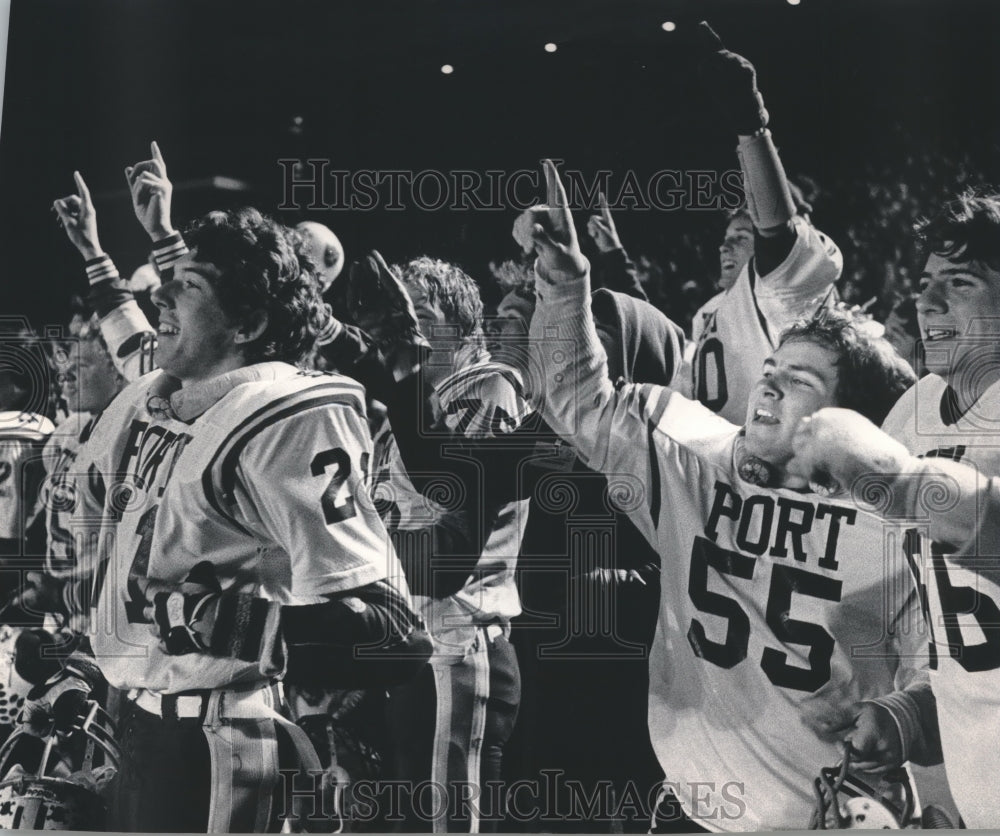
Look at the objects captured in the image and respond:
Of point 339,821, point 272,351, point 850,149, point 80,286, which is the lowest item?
point 339,821

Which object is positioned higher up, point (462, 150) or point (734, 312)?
point (462, 150)

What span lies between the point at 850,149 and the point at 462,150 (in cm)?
80

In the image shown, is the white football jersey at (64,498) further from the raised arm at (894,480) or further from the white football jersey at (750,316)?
the raised arm at (894,480)

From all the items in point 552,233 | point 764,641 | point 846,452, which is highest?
point 552,233

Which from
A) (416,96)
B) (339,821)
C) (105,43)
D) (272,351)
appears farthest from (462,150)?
(339,821)

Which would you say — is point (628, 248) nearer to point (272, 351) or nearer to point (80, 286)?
point (272, 351)

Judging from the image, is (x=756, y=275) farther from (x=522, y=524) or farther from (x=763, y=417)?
(x=522, y=524)

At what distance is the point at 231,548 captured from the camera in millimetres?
1729

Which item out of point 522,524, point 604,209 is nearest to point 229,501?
point 522,524

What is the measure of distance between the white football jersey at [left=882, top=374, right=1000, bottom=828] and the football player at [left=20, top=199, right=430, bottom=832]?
1028 mm

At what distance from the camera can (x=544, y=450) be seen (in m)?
1.76

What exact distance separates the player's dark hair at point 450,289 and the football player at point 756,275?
451mm

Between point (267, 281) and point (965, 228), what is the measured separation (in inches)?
56.7

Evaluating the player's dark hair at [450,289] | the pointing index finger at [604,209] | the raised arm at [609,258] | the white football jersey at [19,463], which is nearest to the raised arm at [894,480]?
the raised arm at [609,258]
